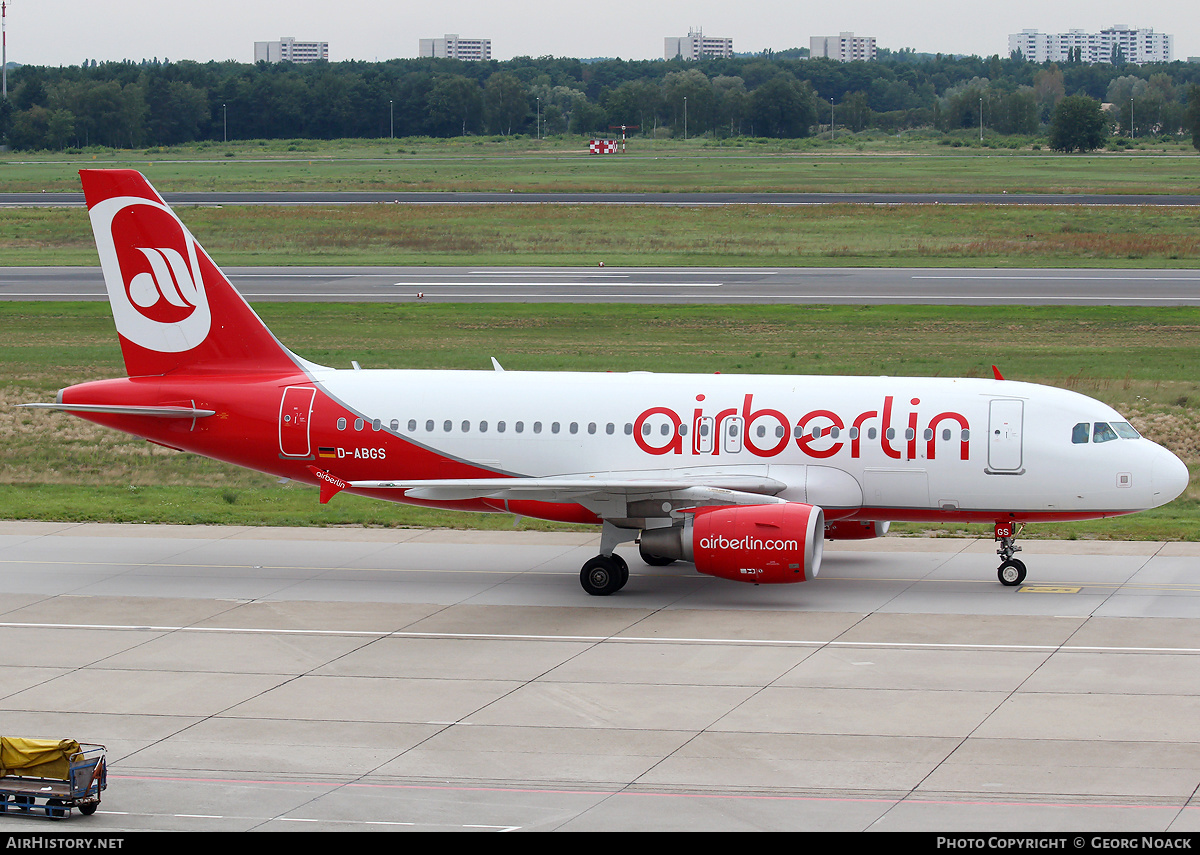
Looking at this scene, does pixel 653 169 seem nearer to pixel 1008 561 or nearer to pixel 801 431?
pixel 801 431

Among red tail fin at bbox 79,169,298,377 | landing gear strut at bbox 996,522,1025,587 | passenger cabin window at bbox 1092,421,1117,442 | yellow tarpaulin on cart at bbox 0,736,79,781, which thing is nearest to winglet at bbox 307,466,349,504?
red tail fin at bbox 79,169,298,377

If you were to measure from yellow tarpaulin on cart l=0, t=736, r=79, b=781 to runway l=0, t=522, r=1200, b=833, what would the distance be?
56cm

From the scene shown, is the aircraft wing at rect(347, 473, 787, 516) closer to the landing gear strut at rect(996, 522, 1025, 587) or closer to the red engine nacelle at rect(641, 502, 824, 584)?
the red engine nacelle at rect(641, 502, 824, 584)

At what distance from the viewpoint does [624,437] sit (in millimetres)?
27953

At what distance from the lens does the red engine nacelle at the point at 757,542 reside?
25156 mm

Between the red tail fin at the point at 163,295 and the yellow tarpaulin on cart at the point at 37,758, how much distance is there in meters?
14.2

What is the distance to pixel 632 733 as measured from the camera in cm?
1930

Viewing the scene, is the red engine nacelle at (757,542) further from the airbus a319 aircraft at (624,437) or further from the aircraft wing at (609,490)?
the aircraft wing at (609,490)

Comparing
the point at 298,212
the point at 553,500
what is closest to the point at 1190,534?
the point at 553,500

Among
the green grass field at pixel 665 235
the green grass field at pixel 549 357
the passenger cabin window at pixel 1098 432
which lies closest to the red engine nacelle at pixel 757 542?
the passenger cabin window at pixel 1098 432

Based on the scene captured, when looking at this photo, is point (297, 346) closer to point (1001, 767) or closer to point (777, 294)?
point (777, 294)

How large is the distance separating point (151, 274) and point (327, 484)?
594 centimetres

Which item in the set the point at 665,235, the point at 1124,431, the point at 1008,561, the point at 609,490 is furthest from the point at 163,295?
the point at 665,235

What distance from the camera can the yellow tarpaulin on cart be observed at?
16.0m
